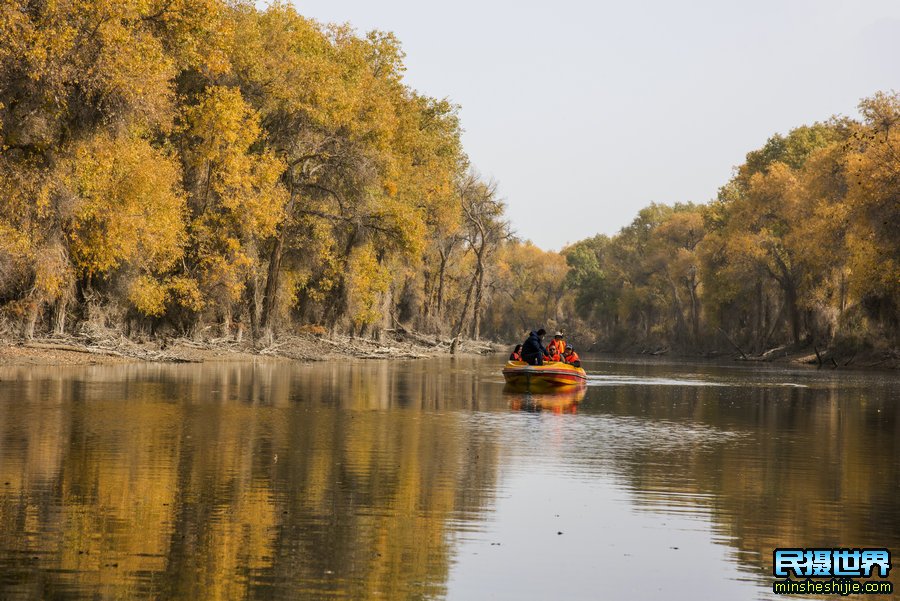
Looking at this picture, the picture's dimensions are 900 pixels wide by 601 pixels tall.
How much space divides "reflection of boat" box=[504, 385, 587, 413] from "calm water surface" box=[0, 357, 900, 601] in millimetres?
2026

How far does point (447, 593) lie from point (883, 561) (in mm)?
3669

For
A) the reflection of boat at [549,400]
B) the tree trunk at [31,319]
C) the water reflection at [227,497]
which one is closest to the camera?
the water reflection at [227,497]

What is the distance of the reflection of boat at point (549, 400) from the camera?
26.2 metres

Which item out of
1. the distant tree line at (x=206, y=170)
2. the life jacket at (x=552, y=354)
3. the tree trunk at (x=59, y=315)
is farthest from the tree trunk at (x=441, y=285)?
the life jacket at (x=552, y=354)

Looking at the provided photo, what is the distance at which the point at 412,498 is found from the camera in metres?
11.6

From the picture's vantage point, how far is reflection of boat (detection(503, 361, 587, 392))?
3425 cm

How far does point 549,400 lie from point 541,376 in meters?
4.87

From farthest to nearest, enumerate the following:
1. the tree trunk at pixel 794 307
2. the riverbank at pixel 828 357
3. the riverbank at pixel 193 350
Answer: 1. the tree trunk at pixel 794 307
2. the riverbank at pixel 828 357
3. the riverbank at pixel 193 350

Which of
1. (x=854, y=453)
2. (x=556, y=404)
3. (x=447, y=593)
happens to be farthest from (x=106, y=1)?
(x=447, y=593)

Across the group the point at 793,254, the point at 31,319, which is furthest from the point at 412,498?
the point at 793,254

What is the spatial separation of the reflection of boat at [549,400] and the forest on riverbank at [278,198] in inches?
491

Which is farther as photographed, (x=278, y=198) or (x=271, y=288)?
(x=271, y=288)

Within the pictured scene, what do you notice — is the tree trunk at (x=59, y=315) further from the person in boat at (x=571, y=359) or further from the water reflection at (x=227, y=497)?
the person in boat at (x=571, y=359)

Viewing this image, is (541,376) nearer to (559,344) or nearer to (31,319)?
(559,344)
